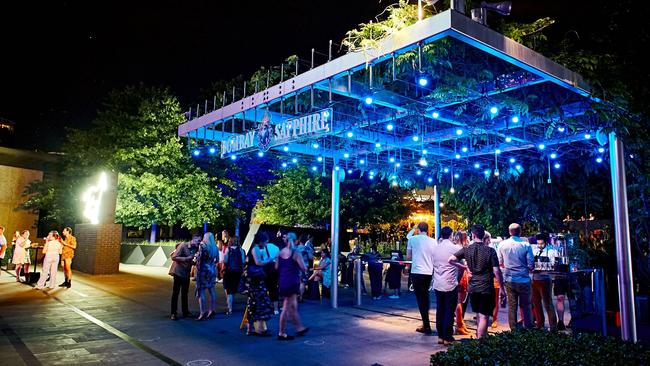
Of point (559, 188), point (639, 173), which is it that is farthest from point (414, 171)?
point (639, 173)

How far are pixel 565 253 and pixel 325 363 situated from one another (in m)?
6.94

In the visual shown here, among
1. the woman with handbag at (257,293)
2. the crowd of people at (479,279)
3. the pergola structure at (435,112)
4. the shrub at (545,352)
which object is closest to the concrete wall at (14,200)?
the pergola structure at (435,112)

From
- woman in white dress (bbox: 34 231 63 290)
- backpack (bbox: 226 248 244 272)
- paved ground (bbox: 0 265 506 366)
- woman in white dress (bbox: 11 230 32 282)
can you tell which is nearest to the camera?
paved ground (bbox: 0 265 506 366)

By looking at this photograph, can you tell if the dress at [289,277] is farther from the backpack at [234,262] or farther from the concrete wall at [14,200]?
the concrete wall at [14,200]

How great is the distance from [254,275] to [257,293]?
297 millimetres

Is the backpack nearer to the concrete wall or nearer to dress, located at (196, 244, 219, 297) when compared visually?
dress, located at (196, 244, 219, 297)

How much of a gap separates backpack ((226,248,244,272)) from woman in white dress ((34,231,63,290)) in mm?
6831

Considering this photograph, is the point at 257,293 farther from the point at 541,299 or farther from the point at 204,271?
the point at 541,299

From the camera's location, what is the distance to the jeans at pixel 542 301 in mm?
7428

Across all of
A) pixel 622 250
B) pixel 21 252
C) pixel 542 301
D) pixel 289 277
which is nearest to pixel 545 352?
pixel 622 250

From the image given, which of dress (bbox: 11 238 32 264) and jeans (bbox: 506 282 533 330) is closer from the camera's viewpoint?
jeans (bbox: 506 282 533 330)

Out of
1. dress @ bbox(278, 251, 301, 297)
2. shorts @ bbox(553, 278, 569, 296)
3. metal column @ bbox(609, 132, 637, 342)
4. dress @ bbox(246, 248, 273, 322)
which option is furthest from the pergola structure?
dress @ bbox(246, 248, 273, 322)

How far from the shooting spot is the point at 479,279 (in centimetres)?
637

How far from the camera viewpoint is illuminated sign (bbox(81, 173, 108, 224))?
17609 millimetres
